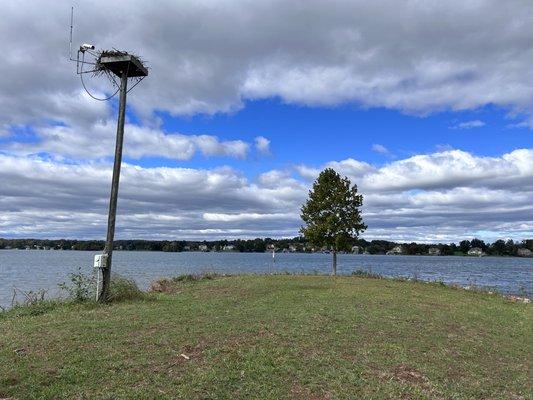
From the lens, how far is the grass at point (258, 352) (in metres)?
5.87

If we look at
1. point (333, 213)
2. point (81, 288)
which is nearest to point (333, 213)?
point (333, 213)

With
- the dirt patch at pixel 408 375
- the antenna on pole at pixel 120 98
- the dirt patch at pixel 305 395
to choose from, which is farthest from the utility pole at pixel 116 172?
the dirt patch at pixel 408 375

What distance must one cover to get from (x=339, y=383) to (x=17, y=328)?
19.7 feet

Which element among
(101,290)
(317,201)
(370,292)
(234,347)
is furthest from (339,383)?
(317,201)

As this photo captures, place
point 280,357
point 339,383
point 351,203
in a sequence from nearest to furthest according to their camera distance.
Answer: point 339,383 → point 280,357 → point 351,203

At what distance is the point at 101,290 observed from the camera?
12.5m

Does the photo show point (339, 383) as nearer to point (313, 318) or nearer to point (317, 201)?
point (313, 318)

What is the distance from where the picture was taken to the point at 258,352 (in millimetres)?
7223

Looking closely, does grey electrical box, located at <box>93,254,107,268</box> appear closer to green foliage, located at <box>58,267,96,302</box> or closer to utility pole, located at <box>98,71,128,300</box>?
utility pole, located at <box>98,71,128,300</box>

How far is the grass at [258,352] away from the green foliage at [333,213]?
13.9 m

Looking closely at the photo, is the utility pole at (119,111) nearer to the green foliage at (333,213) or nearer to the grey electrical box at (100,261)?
the grey electrical box at (100,261)

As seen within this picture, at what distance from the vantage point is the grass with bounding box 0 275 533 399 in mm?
5867

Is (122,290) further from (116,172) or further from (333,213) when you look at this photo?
(333,213)

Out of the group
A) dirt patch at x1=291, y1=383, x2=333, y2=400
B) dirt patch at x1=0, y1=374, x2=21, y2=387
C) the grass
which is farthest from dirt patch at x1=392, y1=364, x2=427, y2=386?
dirt patch at x1=0, y1=374, x2=21, y2=387
